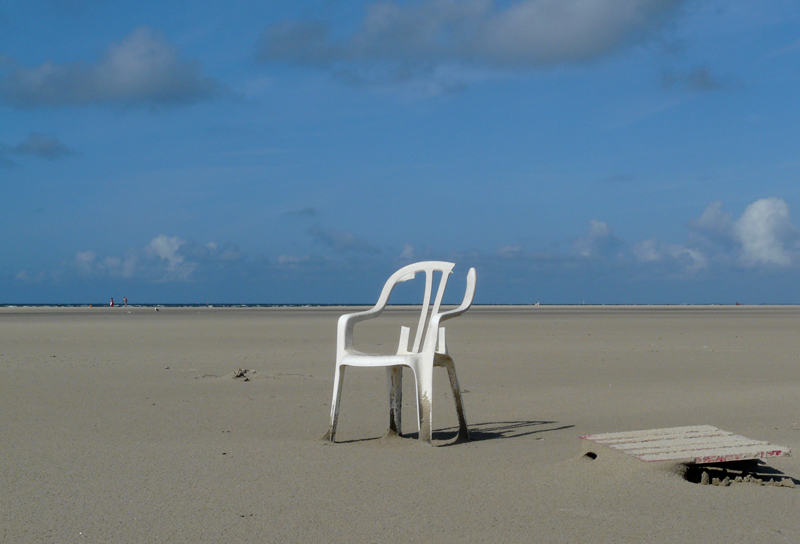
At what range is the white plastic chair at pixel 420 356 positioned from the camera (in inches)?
191

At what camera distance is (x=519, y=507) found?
3.56 m

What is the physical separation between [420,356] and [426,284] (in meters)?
0.80

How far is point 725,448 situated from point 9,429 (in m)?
5.22

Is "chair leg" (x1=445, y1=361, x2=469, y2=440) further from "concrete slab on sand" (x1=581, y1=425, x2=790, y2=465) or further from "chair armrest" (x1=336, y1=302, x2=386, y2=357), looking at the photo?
"concrete slab on sand" (x1=581, y1=425, x2=790, y2=465)

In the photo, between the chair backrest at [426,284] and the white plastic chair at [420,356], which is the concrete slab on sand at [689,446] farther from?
the chair backrest at [426,284]

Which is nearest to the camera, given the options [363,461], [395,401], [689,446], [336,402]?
[689,446]

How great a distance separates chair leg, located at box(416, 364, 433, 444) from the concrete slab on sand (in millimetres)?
1054

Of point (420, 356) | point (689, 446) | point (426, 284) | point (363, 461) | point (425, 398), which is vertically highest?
point (426, 284)

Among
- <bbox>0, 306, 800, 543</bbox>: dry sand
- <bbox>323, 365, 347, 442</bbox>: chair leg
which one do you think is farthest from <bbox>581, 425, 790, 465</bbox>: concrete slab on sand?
<bbox>323, 365, 347, 442</bbox>: chair leg

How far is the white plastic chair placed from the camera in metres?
4.86

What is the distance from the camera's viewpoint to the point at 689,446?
14.3 feet

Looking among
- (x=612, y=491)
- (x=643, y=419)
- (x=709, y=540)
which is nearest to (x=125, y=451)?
(x=612, y=491)

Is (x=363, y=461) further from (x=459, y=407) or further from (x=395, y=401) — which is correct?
(x=459, y=407)

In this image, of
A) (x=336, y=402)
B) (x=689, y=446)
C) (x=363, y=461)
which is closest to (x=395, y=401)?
(x=336, y=402)
